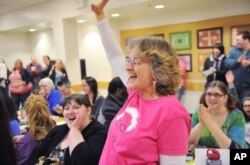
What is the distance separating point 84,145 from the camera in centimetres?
189

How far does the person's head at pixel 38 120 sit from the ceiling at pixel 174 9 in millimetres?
3584

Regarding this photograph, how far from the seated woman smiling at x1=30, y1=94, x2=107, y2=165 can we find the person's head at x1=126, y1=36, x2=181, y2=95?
0.80 m

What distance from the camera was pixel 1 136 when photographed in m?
0.75

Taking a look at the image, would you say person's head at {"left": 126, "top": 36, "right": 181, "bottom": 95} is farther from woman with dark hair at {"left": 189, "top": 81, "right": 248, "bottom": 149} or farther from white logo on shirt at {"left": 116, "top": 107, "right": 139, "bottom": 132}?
woman with dark hair at {"left": 189, "top": 81, "right": 248, "bottom": 149}

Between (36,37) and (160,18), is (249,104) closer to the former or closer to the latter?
(160,18)

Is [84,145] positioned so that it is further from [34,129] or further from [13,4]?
[13,4]

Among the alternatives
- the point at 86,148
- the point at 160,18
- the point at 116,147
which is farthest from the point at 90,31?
the point at 116,147

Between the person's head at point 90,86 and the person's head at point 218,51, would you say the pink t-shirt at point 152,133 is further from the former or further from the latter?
the person's head at point 218,51

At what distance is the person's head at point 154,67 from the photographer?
1.18 metres

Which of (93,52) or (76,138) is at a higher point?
(93,52)

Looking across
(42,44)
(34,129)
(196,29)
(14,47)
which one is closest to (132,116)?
(34,129)

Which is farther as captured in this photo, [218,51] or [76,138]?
[218,51]

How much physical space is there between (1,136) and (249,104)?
276cm

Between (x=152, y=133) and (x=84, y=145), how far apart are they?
86 centimetres
